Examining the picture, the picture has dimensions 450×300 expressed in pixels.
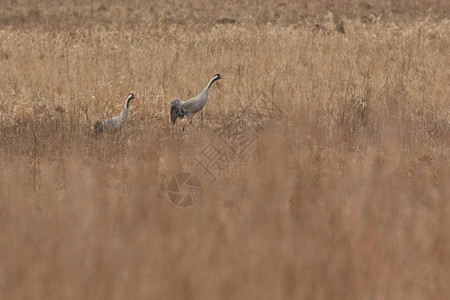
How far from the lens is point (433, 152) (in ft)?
21.2

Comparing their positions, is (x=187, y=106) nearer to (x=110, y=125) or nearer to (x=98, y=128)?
(x=110, y=125)

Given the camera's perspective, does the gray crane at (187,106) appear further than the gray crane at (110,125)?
Yes

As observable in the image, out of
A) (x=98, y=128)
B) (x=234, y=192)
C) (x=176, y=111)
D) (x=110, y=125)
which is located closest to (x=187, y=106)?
(x=176, y=111)

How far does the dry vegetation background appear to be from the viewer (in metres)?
3.30

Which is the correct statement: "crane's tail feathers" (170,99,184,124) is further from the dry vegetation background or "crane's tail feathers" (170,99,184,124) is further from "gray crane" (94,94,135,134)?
"gray crane" (94,94,135,134)

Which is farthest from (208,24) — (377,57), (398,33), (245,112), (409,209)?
(409,209)

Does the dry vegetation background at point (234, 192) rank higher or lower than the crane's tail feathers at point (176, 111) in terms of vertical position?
lower

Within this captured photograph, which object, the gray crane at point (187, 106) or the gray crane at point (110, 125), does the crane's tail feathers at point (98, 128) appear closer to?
the gray crane at point (110, 125)

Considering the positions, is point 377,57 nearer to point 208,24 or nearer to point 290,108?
point 290,108

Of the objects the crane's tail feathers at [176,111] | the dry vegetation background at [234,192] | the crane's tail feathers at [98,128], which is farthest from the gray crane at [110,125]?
the crane's tail feathers at [176,111]

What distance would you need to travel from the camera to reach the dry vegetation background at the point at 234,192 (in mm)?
3301

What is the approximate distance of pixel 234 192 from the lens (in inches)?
182

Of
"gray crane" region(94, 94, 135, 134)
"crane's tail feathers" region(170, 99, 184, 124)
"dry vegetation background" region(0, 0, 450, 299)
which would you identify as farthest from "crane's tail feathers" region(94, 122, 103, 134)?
"crane's tail feathers" region(170, 99, 184, 124)

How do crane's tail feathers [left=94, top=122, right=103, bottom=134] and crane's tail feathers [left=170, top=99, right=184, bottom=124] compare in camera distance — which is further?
crane's tail feathers [left=170, top=99, right=184, bottom=124]
